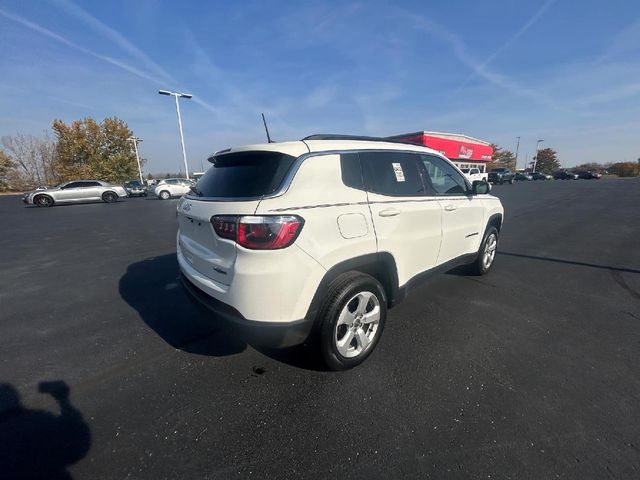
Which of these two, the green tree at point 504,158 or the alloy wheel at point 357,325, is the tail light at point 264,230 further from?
the green tree at point 504,158

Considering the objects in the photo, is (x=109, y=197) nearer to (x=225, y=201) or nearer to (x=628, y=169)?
(x=225, y=201)

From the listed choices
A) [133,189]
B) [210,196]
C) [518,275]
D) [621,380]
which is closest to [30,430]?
[210,196]

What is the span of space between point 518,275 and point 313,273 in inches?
169

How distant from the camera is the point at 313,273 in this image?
2150 mm

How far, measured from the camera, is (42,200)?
61.7ft

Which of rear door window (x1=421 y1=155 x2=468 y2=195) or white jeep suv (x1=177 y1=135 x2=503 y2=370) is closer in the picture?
white jeep suv (x1=177 y1=135 x2=503 y2=370)

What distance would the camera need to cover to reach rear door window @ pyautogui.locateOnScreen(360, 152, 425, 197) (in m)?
2.63

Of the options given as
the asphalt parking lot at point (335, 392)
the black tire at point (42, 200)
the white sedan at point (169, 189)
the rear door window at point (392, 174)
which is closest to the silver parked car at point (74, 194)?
the black tire at point (42, 200)

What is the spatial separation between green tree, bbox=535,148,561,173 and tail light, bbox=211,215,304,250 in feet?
352

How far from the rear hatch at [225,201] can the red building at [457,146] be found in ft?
111

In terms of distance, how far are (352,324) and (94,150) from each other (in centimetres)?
5361

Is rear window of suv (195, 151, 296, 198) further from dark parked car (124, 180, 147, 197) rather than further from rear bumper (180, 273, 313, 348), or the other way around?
dark parked car (124, 180, 147, 197)

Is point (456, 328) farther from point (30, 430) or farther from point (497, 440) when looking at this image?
point (30, 430)

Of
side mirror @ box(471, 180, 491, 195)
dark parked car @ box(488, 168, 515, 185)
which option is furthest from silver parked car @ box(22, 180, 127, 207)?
dark parked car @ box(488, 168, 515, 185)
